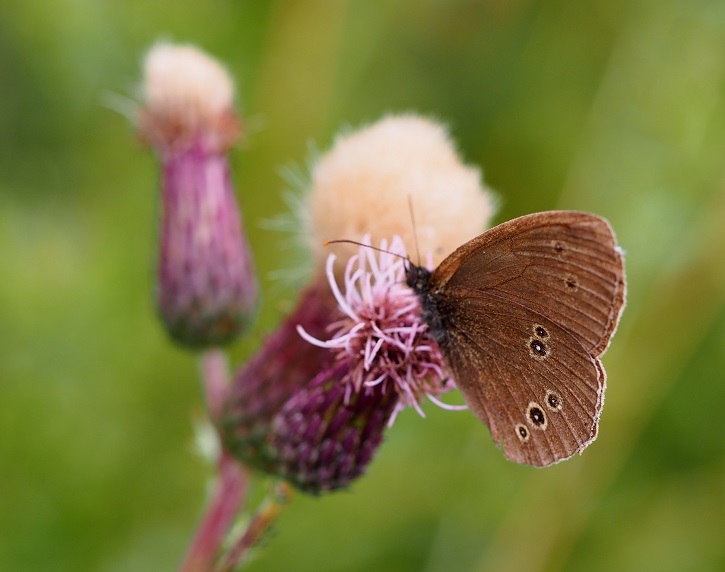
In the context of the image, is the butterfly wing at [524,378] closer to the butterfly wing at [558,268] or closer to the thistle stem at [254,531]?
the butterfly wing at [558,268]

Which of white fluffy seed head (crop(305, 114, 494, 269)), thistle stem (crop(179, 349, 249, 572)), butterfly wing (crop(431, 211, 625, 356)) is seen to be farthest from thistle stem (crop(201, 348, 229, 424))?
butterfly wing (crop(431, 211, 625, 356))

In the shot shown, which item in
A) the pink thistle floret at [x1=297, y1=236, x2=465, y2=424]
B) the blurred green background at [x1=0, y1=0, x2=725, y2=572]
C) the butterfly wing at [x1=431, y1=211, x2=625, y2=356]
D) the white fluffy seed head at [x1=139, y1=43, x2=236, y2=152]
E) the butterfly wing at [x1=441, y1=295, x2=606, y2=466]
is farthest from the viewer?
the blurred green background at [x1=0, y1=0, x2=725, y2=572]

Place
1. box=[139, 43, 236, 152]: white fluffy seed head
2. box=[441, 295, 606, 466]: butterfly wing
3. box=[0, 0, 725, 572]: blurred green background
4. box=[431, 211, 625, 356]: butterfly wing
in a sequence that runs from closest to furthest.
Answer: box=[431, 211, 625, 356]: butterfly wing
box=[441, 295, 606, 466]: butterfly wing
box=[139, 43, 236, 152]: white fluffy seed head
box=[0, 0, 725, 572]: blurred green background

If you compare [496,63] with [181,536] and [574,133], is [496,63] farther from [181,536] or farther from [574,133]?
[181,536]

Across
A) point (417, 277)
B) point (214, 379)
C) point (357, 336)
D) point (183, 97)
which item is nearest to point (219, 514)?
point (214, 379)

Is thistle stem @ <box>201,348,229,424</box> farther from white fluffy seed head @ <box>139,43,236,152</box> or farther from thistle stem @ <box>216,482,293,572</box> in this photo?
white fluffy seed head @ <box>139,43,236,152</box>

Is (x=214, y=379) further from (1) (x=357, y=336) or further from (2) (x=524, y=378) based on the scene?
(2) (x=524, y=378)

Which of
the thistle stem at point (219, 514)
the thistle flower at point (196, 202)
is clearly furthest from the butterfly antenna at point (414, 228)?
the thistle stem at point (219, 514)
